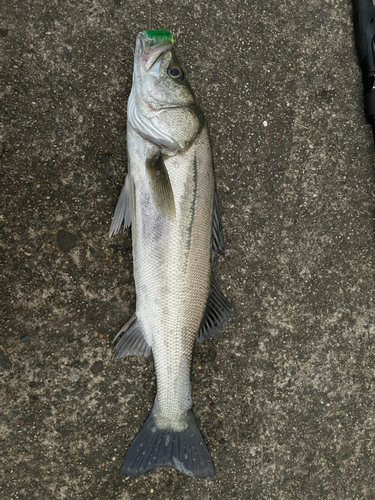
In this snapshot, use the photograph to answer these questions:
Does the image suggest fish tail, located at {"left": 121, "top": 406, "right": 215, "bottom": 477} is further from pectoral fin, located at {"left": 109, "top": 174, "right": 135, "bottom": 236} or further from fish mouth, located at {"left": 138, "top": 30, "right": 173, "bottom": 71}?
fish mouth, located at {"left": 138, "top": 30, "right": 173, "bottom": 71}

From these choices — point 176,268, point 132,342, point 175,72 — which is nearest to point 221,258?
point 176,268

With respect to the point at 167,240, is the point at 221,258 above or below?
below

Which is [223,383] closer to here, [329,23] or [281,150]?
[281,150]

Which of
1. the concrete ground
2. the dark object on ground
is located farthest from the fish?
the dark object on ground

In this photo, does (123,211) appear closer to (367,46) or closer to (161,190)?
(161,190)

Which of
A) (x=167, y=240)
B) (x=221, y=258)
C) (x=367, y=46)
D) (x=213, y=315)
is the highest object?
(x=367, y=46)

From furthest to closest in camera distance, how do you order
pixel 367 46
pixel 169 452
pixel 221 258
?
pixel 367 46 → pixel 221 258 → pixel 169 452
